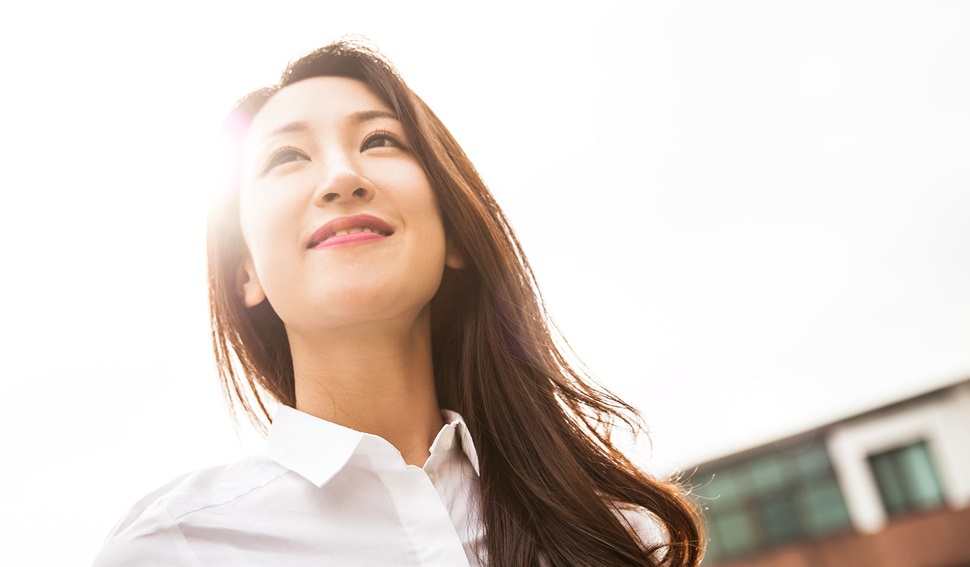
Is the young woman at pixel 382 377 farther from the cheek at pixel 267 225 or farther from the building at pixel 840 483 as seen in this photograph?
the building at pixel 840 483

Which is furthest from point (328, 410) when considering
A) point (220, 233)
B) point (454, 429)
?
point (220, 233)

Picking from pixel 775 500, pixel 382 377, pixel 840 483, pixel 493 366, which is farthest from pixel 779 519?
pixel 382 377

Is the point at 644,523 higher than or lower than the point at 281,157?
lower

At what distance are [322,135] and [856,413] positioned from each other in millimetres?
15261

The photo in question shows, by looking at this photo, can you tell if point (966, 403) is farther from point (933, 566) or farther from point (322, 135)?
point (322, 135)

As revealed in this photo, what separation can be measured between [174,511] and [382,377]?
20.9 inches

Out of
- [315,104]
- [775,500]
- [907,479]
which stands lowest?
[907,479]

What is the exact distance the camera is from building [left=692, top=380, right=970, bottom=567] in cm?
1388

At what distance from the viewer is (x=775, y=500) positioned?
1523 centimetres

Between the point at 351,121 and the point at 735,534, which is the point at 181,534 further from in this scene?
the point at 735,534

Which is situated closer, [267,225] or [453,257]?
[267,225]

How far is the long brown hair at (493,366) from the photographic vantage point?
5.09 ft

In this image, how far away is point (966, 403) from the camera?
13.9 meters

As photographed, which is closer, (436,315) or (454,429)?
(454,429)
